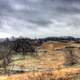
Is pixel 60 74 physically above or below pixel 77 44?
below

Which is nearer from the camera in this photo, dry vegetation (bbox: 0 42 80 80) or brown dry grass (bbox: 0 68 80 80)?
brown dry grass (bbox: 0 68 80 80)

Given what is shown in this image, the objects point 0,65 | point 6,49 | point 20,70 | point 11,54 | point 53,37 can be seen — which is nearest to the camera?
point 20,70

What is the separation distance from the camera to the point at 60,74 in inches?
474

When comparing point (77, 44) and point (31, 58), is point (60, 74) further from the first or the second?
point (77, 44)

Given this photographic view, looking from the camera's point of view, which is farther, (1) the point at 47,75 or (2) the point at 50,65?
(2) the point at 50,65

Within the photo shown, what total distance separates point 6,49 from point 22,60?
9.00 ft

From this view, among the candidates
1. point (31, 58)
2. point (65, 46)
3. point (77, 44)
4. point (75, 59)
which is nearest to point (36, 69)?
point (31, 58)

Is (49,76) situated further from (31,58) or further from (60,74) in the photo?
(31,58)

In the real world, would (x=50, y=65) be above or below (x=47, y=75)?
above

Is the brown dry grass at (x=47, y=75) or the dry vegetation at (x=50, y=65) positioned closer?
the brown dry grass at (x=47, y=75)

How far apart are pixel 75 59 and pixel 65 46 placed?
1.78m

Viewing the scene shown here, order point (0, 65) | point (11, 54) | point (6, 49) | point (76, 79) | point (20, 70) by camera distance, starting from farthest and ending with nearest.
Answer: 1. point (6, 49)
2. point (11, 54)
3. point (0, 65)
4. point (20, 70)
5. point (76, 79)

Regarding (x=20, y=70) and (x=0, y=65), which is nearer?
(x=20, y=70)

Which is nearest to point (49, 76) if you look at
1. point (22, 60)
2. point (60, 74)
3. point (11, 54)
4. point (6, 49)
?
point (60, 74)
